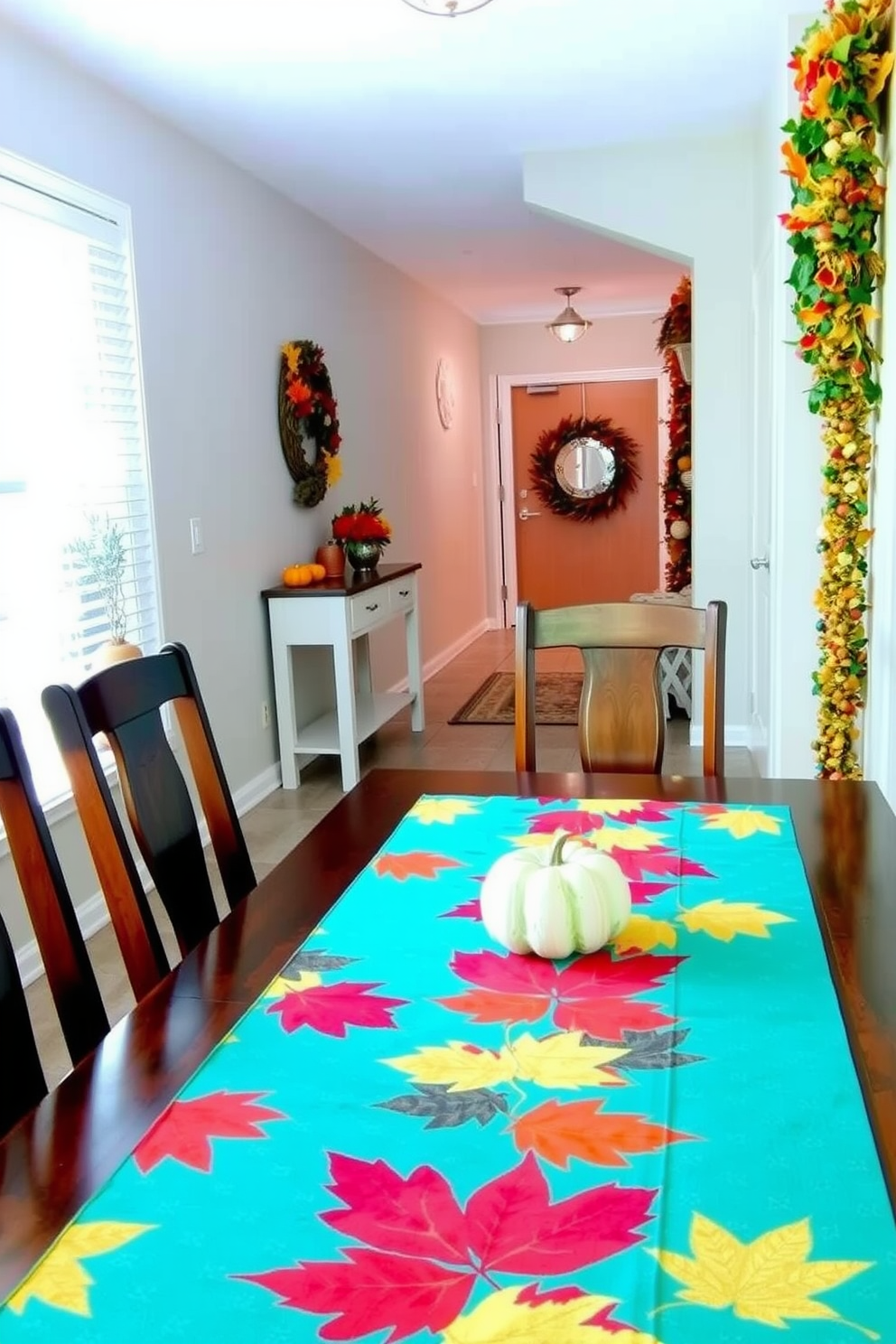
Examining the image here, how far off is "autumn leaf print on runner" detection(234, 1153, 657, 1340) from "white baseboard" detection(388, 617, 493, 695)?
5.38 m

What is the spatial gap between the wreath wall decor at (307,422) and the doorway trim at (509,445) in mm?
3722

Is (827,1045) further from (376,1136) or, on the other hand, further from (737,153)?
(737,153)

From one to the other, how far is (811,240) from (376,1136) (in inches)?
89.4

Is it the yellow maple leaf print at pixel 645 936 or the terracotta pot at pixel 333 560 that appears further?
the terracotta pot at pixel 333 560

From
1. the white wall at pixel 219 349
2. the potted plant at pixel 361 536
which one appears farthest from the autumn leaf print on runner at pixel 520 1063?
the potted plant at pixel 361 536

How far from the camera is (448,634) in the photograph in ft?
25.2

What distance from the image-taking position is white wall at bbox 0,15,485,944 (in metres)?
3.21

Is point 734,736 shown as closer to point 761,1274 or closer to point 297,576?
point 297,576

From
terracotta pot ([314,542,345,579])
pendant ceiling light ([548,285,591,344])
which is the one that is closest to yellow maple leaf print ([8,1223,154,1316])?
terracotta pot ([314,542,345,579])

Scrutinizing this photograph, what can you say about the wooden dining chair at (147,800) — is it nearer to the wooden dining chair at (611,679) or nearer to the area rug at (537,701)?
the wooden dining chair at (611,679)

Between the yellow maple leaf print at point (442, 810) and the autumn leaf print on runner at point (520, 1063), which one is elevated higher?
the yellow maple leaf print at point (442, 810)

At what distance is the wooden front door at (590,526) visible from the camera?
27.7ft

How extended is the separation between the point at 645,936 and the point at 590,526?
7585 millimetres

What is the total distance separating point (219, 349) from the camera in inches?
161
